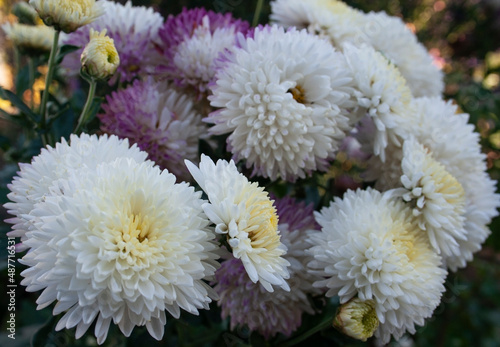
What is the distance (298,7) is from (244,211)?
0.35m

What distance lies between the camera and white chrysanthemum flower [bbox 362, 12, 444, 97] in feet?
1.95

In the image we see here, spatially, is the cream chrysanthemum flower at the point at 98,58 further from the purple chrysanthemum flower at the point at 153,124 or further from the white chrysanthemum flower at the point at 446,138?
the white chrysanthemum flower at the point at 446,138

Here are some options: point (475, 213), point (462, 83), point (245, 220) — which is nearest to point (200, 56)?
point (245, 220)

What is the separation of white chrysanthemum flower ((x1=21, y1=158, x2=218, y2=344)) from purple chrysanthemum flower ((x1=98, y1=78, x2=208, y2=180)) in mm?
119

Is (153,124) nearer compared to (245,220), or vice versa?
(245,220)

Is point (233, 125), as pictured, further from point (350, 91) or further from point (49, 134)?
point (49, 134)

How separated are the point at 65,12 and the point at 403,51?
1.44 ft

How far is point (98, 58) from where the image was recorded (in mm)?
389

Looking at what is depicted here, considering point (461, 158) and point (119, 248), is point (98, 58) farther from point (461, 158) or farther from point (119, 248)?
point (461, 158)

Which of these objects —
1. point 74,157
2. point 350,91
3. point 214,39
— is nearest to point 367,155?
point 350,91

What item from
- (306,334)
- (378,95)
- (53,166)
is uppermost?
(378,95)

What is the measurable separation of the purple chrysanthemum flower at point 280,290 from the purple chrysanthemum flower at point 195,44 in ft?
0.55

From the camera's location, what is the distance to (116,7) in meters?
0.51

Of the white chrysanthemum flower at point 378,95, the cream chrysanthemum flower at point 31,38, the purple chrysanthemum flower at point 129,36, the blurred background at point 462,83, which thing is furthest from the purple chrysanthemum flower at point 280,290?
the blurred background at point 462,83
